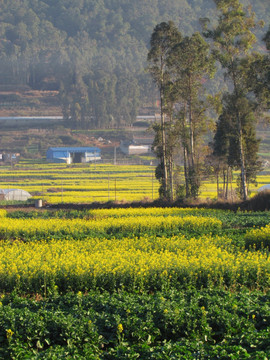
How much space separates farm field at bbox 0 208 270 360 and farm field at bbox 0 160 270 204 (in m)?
27.6

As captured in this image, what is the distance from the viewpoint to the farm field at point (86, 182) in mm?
46438

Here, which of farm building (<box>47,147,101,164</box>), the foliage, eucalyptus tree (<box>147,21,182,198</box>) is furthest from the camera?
farm building (<box>47,147,101,164</box>)

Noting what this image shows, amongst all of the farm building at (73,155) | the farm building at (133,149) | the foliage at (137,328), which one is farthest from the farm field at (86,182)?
the foliage at (137,328)

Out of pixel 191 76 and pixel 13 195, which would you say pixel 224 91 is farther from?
pixel 13 195

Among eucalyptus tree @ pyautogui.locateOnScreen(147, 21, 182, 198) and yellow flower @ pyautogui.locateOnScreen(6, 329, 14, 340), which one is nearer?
yellow flower @ pyautogui.locateOnScreen(6, 329, 14, 340)

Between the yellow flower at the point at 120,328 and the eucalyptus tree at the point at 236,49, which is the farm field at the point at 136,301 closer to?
the yellow flower at the point at 120,328

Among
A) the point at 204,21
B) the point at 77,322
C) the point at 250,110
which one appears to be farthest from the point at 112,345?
the point at 204,21

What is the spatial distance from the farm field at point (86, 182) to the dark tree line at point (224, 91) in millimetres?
6235

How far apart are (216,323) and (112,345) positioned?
1.71m

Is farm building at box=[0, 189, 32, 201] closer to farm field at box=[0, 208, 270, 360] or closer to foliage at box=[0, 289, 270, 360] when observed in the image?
farm field at box=[0, 208, 270, 360]

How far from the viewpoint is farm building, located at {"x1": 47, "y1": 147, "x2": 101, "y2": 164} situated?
83188mm

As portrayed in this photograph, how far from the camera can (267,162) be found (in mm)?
79688

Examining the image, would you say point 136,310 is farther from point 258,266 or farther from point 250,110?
point 250,110

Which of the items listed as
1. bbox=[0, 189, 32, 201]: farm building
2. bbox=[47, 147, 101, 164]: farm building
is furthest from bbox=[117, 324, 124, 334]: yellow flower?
bbox=[47, 147, 101, 164]: farm building
